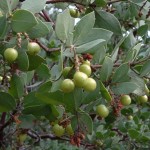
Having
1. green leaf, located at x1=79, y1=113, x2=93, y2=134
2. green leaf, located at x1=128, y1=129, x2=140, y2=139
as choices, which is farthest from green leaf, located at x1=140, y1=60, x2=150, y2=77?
green leaf, located at x1=128, y1=129, x2=140, y2=139

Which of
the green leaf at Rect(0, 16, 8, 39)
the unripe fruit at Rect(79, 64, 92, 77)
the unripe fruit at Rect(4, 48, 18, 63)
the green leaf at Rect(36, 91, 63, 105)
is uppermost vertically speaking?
the green leaf at Rect(0, 16, 8, 39)

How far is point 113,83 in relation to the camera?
128cm

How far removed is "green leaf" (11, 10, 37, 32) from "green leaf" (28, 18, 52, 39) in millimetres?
70

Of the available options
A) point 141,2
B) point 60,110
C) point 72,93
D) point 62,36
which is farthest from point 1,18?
point 141,2

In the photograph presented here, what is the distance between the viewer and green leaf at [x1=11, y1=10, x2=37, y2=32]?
3.47 ft

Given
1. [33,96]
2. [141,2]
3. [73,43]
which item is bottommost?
[33,96]

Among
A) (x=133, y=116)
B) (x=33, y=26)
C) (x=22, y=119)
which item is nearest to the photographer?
(x=33, y=26)

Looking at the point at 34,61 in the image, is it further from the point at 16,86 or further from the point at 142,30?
the point at 142,30

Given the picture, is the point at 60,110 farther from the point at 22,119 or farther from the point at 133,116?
the point at 133,116

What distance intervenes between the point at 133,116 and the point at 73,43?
4.64 ft

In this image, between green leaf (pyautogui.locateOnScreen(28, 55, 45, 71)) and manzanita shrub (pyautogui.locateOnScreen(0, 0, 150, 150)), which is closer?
manzanita shrub (pyautogui.locateOnScreen(0, 0, 150, 150))

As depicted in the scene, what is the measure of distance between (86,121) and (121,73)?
0.60 feet

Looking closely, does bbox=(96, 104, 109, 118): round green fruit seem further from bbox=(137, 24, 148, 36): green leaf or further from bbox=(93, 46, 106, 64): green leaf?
bbox=(137, 24, 148, 36): green leaf

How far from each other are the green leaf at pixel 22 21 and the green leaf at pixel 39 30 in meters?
0.07
